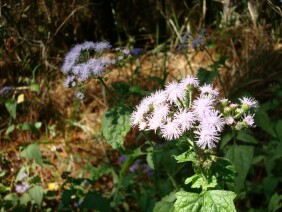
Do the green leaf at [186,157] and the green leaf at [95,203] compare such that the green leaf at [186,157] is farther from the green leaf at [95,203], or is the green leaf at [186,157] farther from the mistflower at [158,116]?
the green leaf at [95,203]

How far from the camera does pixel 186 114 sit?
170 cm

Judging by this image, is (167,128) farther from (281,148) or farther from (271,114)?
(271,114)

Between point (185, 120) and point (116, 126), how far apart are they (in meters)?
0.70

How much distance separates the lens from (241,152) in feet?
7.77

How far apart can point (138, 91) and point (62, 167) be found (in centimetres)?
161

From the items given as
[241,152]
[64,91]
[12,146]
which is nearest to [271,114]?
[241,152]

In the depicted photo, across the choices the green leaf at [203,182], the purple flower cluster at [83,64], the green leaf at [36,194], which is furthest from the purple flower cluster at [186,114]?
the green leaf at [36,194]

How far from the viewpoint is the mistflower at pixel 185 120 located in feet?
5.49

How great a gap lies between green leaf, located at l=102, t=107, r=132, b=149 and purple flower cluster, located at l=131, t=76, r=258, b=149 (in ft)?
1.05

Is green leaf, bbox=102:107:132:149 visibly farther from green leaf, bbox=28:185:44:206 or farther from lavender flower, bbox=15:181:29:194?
lavender flower, bbox=15:181:29:194

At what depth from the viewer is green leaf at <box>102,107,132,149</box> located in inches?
89.5

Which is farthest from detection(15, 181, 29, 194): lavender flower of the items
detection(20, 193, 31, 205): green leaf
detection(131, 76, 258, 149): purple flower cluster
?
detection(131, 76, 258, 149): purple flower cluster

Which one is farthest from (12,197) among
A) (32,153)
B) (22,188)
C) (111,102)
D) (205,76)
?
(205,76)

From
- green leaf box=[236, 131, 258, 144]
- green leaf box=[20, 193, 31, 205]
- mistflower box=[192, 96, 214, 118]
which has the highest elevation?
mistflower box=[192, 96, 214, 118]
